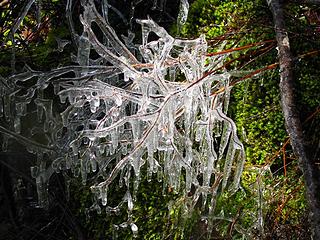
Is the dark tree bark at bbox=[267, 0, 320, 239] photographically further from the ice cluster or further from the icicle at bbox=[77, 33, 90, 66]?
the icicle at bbox=[77, 33, 90, 66]

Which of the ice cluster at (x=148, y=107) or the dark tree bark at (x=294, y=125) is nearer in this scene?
the ice cluster at (x=148, y=107)

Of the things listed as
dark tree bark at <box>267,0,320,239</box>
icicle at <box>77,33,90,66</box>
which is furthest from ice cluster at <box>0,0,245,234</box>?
dark tree bark at <box>267,0,320,239</box>

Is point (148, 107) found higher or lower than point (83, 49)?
lower

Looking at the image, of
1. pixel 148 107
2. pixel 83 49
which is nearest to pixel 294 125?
pixel 148 107

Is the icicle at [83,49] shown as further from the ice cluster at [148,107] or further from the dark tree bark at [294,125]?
the dark tree bark at [294,125]

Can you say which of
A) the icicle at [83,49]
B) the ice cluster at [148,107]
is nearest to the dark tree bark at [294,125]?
the ice cluster at [148,107]

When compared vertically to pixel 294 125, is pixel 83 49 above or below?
above

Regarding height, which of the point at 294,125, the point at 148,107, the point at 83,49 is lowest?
the point at 294,125

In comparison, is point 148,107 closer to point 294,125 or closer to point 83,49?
point 83,49

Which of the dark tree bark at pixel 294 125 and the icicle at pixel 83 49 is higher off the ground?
the icicle at pixel 83 49
